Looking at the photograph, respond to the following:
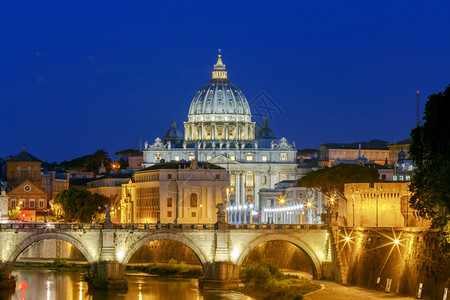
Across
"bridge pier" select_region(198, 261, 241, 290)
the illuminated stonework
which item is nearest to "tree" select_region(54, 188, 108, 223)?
"bridge pier" select_region(198, 261, 241, 290)

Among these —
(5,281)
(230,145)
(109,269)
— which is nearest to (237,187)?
(230,145)

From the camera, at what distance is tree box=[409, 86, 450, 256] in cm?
5181

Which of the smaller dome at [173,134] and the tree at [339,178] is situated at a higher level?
the smaller dome at [173,134]

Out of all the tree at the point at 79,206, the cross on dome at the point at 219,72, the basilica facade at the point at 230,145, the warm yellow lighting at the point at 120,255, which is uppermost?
the cross on dome at the point at 219,72

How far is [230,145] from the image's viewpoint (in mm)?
172000

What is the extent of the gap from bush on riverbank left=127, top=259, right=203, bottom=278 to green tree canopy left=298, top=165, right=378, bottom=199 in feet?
35.3

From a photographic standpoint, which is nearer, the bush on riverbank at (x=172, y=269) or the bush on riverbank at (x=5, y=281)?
the bush on riverbank at (x=5, y=281)

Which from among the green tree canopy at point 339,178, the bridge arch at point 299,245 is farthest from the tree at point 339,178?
the bridge arch at point 299,245

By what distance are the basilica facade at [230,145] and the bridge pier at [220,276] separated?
3231 inches

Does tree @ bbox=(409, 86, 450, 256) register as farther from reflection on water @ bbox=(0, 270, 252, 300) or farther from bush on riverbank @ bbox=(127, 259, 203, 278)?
bush on riverbank @ bbox=(127, 259, 203, 278)

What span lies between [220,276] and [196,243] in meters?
2.19

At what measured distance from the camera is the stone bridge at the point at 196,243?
67125 mm

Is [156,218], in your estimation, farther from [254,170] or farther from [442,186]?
[442,186]

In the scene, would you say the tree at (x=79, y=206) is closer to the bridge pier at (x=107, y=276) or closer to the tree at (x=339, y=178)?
the tree at (x=339, y=178)
